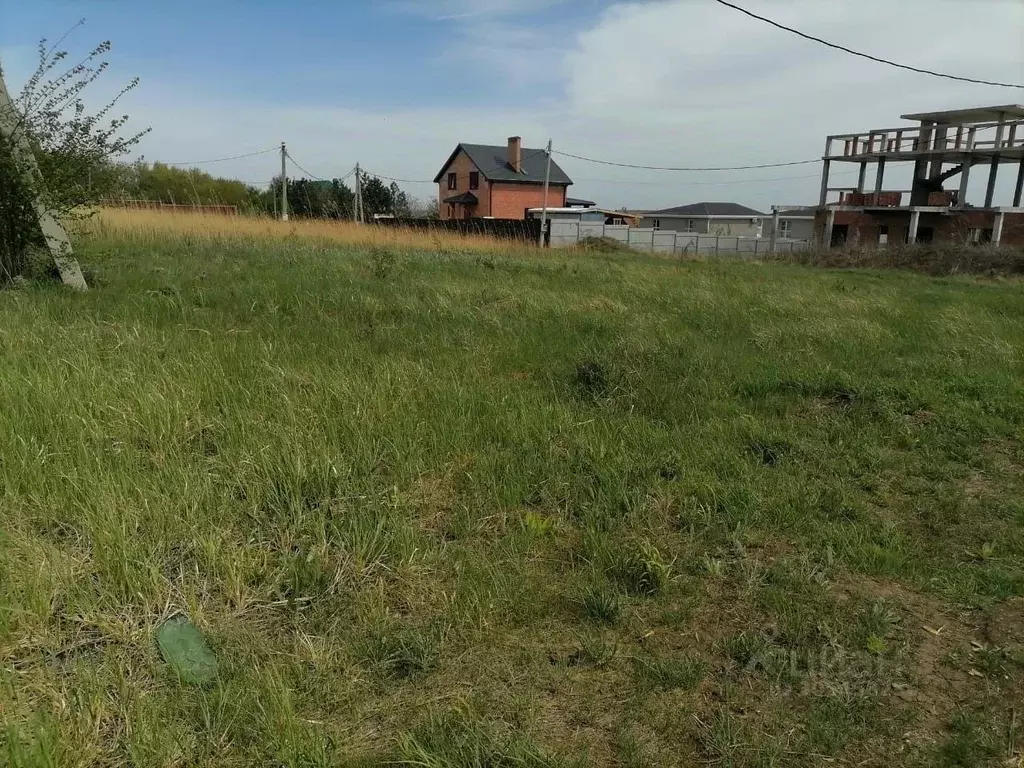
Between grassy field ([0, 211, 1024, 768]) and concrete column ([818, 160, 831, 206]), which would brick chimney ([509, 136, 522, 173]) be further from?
grassy field ([0, 211, 1024, 768])

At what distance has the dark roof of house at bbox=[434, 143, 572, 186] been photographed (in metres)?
49.6

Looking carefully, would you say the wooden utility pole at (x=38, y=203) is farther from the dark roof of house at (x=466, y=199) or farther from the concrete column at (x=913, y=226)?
the dark roof of house at (x=466, y=199)

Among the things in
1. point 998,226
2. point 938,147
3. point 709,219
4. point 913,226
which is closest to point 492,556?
point 913,226

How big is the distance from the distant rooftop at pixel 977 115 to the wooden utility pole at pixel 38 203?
3620 centimetres

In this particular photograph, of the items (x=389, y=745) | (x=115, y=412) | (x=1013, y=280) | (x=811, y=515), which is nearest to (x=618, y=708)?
(x=389, y=745)

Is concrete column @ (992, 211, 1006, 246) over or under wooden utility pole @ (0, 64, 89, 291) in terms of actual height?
over

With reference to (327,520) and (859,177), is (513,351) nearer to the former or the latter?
(327,520)

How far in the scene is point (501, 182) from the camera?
49.2 metres

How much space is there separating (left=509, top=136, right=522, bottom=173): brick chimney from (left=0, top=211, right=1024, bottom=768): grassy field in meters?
47.0

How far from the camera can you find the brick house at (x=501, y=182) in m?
49.4

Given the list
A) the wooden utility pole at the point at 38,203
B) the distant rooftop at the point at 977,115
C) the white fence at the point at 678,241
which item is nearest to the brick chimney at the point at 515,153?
the white fence at the point at 678,241

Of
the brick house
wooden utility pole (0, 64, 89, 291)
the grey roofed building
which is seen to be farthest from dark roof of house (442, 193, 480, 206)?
wooden utility pole (0, 64, 89, 291)

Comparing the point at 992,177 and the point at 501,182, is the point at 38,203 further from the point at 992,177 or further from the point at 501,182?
the point at 501,182

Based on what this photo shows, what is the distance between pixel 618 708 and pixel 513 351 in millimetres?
4272
